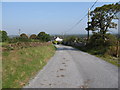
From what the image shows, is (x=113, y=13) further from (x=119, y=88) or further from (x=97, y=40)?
(x=119, y=88)

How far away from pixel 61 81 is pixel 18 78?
6.10 ft

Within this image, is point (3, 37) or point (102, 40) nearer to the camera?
point (3, 37)

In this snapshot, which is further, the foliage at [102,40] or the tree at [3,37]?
the foliage at [102,40]

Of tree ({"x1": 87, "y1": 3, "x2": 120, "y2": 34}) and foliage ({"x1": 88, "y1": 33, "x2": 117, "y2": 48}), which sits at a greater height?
tree ({"x1": 87, "y1": 3, "x2": 120, "y2": 34})

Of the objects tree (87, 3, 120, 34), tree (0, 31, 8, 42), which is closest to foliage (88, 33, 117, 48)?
tree (87, 3, 120, 34)

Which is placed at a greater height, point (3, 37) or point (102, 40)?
point (3, 37)

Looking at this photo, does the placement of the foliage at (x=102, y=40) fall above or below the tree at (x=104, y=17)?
below

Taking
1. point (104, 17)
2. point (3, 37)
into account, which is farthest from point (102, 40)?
point (3, 37)

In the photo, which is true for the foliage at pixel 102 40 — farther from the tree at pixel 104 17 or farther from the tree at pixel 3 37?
the tree at pixel 3 37

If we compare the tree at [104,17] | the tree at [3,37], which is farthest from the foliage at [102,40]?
the tree at [3,37]

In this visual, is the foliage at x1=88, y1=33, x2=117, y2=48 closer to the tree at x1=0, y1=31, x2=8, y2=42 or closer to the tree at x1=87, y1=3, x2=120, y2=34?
the tree at x1=87, y1=3, x2=120, y2=34

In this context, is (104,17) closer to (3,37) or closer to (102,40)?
(102,40)

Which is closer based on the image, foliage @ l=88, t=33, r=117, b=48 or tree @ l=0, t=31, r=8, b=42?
tree @ l=0, t=31, r=8, b=42

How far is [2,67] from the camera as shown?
7762 mm
